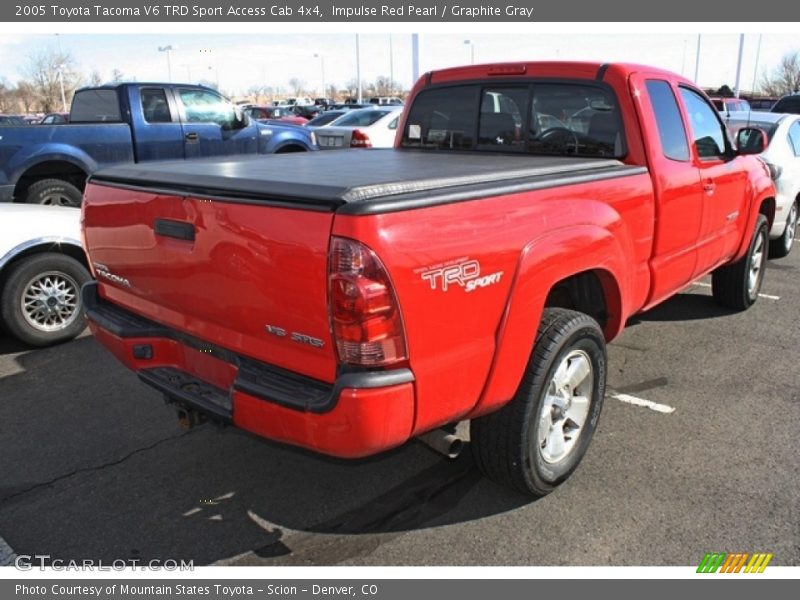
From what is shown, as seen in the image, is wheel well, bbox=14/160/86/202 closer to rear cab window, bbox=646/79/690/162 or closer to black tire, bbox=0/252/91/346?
black tire, bbox=0/252/91/346

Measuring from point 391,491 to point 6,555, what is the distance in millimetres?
1711

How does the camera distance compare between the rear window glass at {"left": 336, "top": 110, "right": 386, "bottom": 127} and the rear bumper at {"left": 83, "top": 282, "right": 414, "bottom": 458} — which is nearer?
the rear bumper at {"left": 83, "top": 282, "right": 414, "bottom": 458}

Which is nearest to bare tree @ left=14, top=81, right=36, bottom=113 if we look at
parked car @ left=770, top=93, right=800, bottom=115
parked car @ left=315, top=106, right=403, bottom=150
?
parked car @ left=315, top=106, right=403, bottom=150

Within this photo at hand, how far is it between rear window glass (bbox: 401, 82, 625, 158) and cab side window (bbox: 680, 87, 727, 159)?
870mm

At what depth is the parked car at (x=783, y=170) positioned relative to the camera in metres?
8.02

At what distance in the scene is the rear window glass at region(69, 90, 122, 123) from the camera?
9430mm

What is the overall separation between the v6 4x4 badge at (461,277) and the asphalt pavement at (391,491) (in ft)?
2.97

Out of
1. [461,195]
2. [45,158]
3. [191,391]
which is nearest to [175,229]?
[191,391]

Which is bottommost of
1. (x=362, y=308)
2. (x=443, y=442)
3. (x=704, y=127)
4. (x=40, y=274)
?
(x=443, y=442)

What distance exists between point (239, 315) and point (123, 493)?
1.37 metres

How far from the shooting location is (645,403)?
433 centimetres

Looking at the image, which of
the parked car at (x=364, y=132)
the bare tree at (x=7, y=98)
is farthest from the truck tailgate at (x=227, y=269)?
the bare tree at (x=7, y=98)

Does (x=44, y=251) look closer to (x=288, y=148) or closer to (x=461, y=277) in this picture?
(x=461, y=277)

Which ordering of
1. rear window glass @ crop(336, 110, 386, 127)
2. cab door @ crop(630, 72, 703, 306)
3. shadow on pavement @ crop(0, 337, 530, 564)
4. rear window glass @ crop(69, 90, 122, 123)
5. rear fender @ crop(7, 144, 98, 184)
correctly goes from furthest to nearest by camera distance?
rear window glass @ crop(336, 110, 386, 127)
rear window glass @ crop(69, 90, 122, 123)
rear fender @ crop(7, 144, 98, 184)
cab door @ crop(630, 72, 703, 306)
shadow on pavement @ crop(0, 337, 530, 564)
